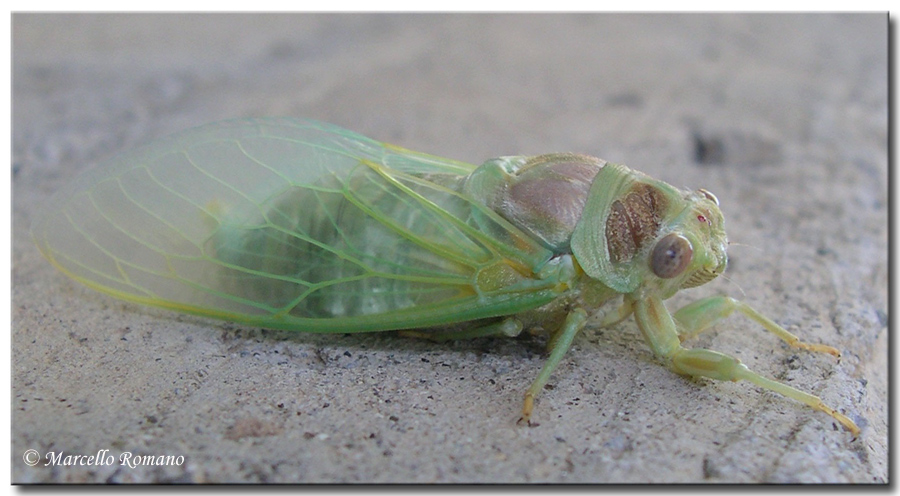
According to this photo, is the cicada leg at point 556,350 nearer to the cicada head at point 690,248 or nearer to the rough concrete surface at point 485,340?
the rough concrete surface at point 485,340

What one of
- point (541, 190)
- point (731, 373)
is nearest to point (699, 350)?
point (731, 373)

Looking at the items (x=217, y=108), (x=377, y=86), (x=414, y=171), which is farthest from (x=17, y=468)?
(x=377, y=86)

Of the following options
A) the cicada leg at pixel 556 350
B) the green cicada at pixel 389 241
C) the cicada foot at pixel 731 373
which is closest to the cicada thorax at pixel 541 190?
the green cicada at pixel 389 241

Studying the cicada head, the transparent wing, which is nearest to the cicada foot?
the cicada head

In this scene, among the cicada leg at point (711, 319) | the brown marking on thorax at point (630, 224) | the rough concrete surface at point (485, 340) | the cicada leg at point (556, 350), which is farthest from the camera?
the cicada leg at point (711, 319)

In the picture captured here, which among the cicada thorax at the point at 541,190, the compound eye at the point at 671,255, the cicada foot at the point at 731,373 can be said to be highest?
the cicada thorax at the point at 541,190
